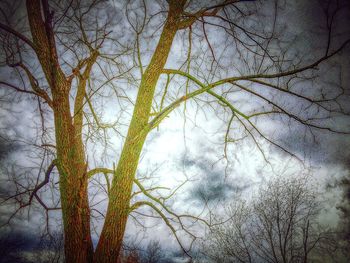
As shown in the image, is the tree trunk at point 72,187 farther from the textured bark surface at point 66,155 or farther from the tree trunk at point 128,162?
the tree trunk at point 128,162

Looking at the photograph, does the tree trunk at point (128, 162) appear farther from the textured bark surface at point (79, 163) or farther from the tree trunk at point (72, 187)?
the tree trunk at point (72, 187)

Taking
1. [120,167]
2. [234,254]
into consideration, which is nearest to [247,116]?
[120,167]

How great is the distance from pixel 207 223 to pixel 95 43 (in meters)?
3.34

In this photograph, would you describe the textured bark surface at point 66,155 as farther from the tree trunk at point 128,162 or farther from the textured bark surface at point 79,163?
the tree trunk at point 128,162

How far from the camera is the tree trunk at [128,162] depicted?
2.32m

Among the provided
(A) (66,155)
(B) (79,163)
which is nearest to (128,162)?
(B) (79,163)

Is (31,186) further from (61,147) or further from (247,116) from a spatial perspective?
(247,116)

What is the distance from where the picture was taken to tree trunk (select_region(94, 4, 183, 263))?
2.32m

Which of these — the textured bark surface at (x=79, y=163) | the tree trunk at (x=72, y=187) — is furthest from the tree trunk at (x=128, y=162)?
the tree trunk at (x=72, y=187)

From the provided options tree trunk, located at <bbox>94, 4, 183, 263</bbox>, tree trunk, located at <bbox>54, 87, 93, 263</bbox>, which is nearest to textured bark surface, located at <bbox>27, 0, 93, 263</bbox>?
tree trunk, located at <bbox>54, 87, 93, 263</bbox>

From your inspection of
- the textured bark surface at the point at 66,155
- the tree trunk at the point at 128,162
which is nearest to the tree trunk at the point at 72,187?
the textured bark surface at the point at 66,155

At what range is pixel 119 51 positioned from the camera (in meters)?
3.89

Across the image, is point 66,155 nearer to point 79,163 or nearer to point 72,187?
point 79,163

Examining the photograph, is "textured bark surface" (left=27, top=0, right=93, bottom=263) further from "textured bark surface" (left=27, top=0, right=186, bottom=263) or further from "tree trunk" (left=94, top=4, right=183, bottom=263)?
"tree trunk" (left=94, top=4, right=183, bottom=263)
